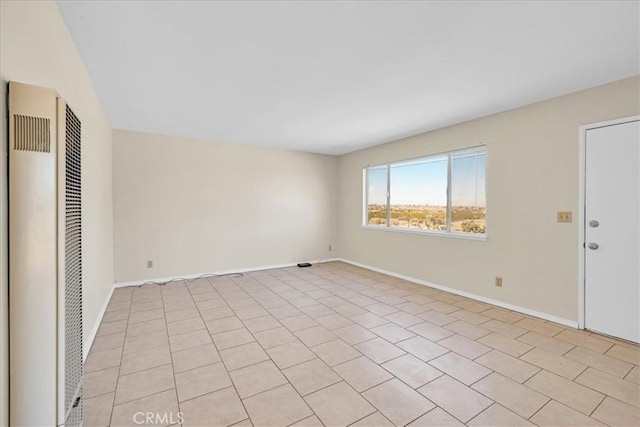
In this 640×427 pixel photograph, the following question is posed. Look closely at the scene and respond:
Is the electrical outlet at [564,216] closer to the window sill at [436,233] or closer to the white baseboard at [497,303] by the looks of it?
the window sill at [436,233]

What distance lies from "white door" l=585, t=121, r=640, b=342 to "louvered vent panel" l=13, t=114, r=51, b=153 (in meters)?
4.15

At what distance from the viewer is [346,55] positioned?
2.17 meters

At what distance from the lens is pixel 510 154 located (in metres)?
3.38

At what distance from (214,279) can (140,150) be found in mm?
2394

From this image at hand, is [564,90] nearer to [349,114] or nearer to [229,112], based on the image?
[349,114]

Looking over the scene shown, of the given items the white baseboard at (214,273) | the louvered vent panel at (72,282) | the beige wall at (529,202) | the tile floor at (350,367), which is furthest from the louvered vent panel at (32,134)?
the beige wall at (529,202)

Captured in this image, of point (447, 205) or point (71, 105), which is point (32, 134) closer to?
point (71, 105)

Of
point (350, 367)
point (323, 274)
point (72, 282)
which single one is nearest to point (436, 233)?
point (323, 274)

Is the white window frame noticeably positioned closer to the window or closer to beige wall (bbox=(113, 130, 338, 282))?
the window

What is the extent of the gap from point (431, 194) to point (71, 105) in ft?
14.4

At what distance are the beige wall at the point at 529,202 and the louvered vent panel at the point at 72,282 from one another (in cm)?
405

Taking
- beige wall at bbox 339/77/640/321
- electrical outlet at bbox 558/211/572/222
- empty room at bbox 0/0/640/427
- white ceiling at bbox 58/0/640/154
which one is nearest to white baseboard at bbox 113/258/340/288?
empty room at bbox 0/0/640/427

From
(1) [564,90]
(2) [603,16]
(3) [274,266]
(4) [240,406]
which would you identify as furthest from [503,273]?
(3) [274,266]

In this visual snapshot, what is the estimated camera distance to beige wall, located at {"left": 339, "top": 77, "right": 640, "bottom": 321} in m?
2.87
